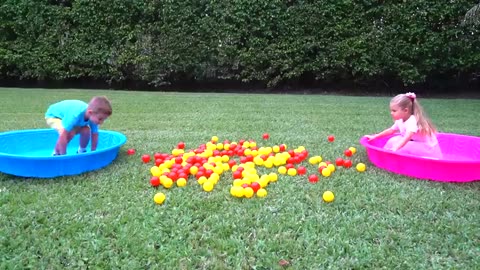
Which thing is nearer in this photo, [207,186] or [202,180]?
[207,186]

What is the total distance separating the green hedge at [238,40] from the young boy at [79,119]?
7.53 m

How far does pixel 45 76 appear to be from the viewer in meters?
11.7

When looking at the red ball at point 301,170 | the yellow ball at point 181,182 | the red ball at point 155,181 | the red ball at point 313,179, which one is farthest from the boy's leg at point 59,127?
the red ball at point 313,179

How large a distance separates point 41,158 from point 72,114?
736 millimetres

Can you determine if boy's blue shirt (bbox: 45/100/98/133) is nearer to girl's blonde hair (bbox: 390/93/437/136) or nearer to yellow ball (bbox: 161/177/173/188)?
yellow ball (bbox: 161/177/173/188)

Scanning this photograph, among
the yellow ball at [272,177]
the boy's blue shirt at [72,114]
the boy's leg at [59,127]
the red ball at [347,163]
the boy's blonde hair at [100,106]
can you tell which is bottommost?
the yellow ball at [272,177]

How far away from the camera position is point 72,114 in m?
3.53

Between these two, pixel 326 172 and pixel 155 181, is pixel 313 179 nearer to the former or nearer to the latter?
pixel 326 172

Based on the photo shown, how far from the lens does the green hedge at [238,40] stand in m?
10.2

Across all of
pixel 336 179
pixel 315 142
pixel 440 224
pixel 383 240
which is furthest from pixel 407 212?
pixel 315 142

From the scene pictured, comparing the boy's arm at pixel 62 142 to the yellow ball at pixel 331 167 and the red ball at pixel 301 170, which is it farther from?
the yellow ball at pixel 331 167

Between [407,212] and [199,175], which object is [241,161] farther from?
[407,212]

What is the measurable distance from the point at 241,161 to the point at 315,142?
1214 millimetres

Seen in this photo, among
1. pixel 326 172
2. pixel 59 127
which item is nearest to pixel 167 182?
pixel 326 172
